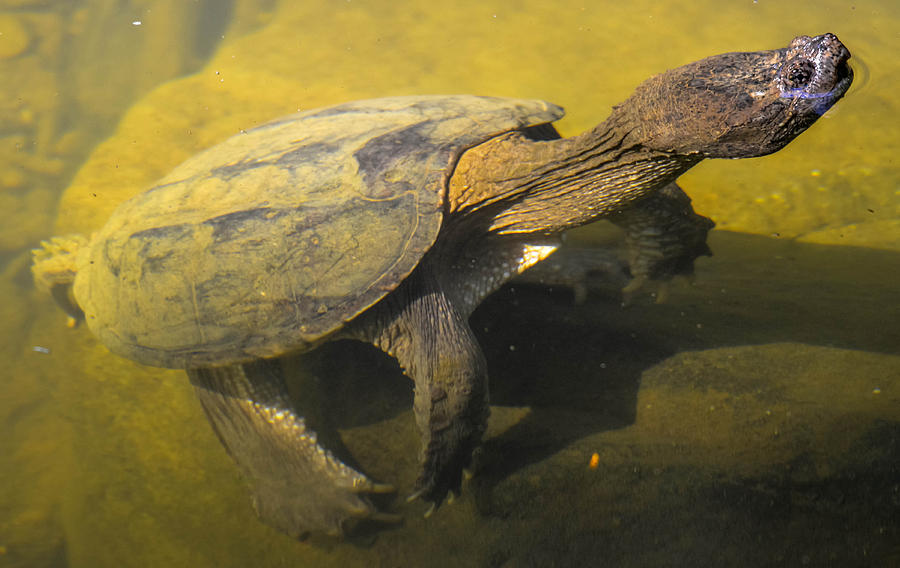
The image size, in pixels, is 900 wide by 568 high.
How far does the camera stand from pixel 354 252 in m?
2.29

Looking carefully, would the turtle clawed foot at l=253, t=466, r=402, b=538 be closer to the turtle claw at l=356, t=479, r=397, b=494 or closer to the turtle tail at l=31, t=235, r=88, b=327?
the turtle claw at l=356, t=479, r=397, b=494


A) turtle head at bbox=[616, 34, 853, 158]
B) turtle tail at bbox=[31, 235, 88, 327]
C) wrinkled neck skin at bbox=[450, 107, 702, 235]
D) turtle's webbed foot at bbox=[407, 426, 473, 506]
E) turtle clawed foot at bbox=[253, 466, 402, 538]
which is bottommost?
turtle clawed foot at bbox=[253, 466, 402, 538]

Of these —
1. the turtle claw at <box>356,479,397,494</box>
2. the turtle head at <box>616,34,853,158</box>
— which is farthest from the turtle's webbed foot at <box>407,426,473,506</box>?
the turtle head at <box>616,34,853,158</box>

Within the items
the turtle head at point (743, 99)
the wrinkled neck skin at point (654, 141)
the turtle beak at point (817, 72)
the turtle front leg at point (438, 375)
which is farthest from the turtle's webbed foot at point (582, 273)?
the turtle beak at point (817, 72)

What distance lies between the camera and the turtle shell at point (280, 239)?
2297mm

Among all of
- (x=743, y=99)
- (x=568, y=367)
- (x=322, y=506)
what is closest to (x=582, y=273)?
(x=568, y=367)

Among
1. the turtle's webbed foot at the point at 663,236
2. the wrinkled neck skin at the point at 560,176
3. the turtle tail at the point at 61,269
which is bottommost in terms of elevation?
the turtle tail at the point at 61,269

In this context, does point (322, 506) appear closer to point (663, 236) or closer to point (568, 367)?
point (568, 367)

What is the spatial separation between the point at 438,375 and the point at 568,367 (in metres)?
0.73

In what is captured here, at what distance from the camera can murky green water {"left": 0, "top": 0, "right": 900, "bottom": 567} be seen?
6.41 feet

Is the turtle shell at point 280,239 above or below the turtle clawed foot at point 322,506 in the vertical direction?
above

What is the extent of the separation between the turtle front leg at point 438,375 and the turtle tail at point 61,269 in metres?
2.70

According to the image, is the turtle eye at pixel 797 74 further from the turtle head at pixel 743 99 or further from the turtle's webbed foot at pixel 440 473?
the turtle's webbed foot at pixel 440 473

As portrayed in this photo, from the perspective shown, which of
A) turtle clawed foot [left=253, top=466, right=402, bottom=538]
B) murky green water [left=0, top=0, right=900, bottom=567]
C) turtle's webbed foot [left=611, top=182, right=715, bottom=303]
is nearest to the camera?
murky green water [left=0, top=0, right=900, bottom=567]
